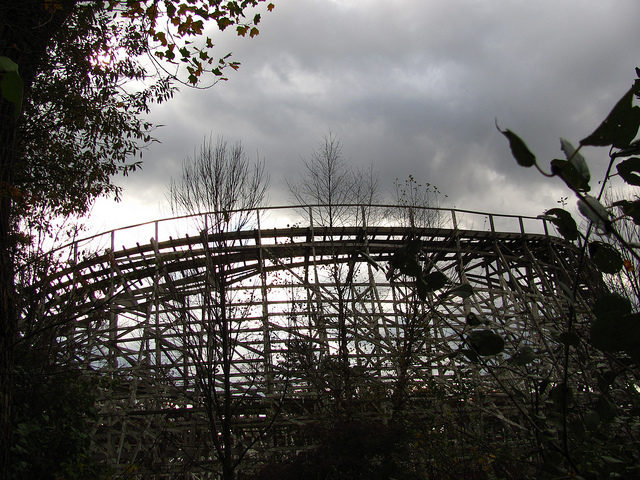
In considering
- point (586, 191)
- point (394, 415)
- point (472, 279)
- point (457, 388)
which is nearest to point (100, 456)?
point (394, 415)

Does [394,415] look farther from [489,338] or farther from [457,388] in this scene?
[489,338]

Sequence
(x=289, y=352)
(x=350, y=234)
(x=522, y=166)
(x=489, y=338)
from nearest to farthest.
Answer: (x=522, y=166)
(x=489, y=338)
(x=289, y=352)
(x=350, y=234)

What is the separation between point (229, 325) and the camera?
8469mm

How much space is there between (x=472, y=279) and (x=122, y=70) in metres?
12.1

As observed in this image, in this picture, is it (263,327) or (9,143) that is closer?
(9,143)

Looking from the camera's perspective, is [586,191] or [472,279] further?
[472,279]

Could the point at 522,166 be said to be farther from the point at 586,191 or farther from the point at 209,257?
the point at 209,257

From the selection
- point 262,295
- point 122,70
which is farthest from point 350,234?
point 122,70

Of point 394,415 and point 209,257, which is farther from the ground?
point 209,257

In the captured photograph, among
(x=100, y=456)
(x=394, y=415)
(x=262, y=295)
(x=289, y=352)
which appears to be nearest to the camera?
(x=394, y=415)

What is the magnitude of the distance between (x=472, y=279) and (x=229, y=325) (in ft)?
31.9

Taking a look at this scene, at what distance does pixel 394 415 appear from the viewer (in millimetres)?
7699

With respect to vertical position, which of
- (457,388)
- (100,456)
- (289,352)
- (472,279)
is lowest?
(100,456)

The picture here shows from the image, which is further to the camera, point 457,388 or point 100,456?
point 100,456
